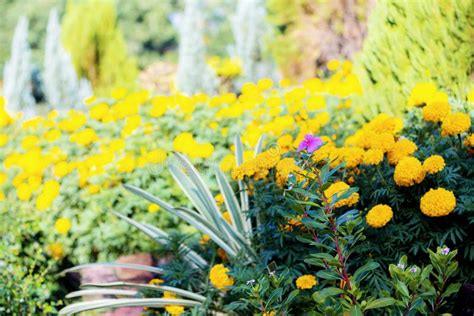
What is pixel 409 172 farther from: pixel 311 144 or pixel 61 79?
pixel 61 79

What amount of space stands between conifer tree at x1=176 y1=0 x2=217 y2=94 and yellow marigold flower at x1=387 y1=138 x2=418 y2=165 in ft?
29.1

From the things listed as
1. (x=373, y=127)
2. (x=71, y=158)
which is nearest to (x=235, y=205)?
(x=373, y=127)

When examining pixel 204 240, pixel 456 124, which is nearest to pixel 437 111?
pixel 456 124

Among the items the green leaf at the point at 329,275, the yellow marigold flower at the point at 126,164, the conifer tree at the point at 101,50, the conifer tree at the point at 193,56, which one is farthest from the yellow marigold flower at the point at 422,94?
the conifer tree at the point at 101,50

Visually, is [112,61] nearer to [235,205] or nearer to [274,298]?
[235,205]

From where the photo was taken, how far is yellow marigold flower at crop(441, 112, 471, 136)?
210 centimetres

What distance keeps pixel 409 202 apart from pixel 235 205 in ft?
2.96

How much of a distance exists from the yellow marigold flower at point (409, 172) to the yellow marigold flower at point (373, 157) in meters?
0.10

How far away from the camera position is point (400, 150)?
83.6 inches

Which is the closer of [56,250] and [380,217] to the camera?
[380,217]

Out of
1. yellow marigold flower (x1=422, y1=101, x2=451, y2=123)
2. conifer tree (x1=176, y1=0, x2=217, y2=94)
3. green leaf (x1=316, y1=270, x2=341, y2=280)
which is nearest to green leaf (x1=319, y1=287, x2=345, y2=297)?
green leaf (x1=316, y1=270, x2=341, y2=280)

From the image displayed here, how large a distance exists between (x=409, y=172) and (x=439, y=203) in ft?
0.53

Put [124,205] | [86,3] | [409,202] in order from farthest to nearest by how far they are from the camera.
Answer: [86,3] < [124,205] < [409,202]

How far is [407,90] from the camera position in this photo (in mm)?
3107
